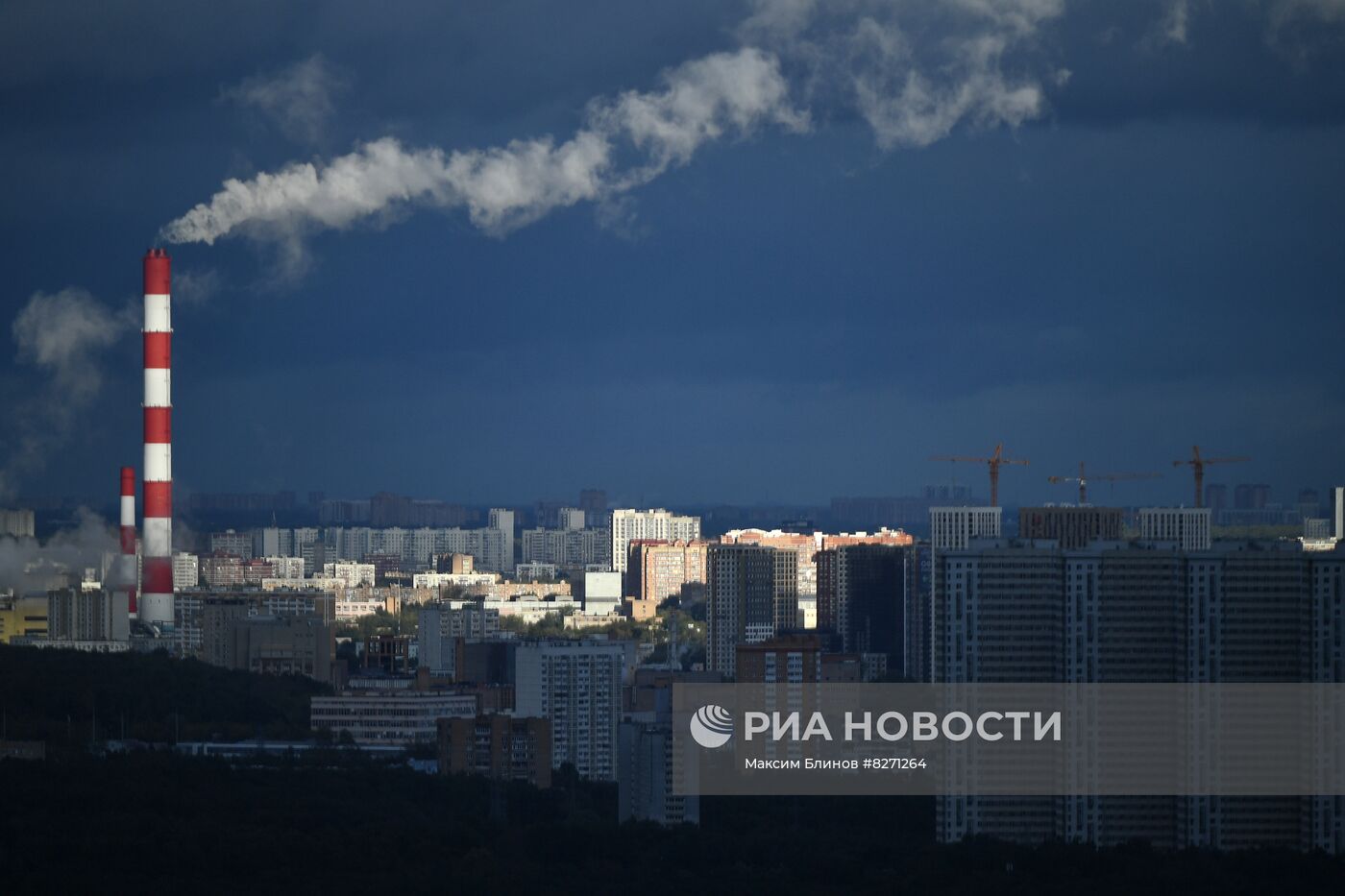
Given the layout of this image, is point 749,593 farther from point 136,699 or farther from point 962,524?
point 136,699

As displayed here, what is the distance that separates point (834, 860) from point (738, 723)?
10.8 ft

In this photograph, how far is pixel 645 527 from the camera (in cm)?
5378

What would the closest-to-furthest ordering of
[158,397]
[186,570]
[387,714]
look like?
[387,714]
[158,397]
[186,570]

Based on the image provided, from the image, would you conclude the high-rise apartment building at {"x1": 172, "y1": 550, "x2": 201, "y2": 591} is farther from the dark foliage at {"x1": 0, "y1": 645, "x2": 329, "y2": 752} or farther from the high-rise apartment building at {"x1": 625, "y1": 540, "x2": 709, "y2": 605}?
the dark foliage at {"x1": 0, "y1": 645, "x2": 329, "y2": 752}

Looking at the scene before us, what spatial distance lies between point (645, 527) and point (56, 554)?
21017 mm

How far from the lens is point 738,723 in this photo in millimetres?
20422

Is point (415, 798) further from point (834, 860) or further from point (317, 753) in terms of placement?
point (834, 860)

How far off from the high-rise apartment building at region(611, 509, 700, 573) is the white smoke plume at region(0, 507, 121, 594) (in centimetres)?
1922

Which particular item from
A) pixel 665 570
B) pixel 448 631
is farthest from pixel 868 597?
pixel 665 570

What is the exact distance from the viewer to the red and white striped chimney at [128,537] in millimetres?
30609

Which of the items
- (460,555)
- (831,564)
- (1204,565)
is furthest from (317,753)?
(460,555)

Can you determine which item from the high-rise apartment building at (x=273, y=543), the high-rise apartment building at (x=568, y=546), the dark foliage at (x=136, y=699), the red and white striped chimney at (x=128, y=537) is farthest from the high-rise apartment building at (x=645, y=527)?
the dark foliage at (x=136, y=699)

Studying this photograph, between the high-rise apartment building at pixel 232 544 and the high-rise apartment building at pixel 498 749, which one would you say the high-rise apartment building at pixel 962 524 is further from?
the high-rise apartment building at pixel 498 749

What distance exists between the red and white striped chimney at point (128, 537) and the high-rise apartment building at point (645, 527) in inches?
835
